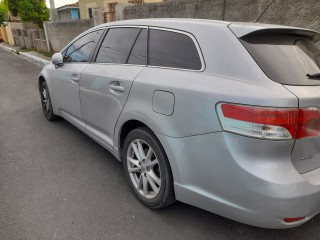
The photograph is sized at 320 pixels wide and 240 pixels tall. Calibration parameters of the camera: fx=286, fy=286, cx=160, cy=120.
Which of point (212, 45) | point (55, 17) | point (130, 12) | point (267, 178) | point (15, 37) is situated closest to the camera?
point (267, 178)

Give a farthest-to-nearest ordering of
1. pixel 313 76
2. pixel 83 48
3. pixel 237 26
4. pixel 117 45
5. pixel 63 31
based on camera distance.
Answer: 1. pixel 63 31
2. pixel 83 48
3. pixel 117 45
4. pixel 237 26
5. pixel 313 76

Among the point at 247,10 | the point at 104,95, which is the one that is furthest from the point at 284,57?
the point at 247,10

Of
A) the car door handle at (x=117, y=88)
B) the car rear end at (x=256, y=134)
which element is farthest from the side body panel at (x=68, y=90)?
the car rear end at (x=256, y=134)

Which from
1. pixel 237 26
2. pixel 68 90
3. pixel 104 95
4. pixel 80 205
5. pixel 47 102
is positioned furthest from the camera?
pixel 47 102

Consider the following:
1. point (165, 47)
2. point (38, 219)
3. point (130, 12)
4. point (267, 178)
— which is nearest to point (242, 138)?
point (267, 178)

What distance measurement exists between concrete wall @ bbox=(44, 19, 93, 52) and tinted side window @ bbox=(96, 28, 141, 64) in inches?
317

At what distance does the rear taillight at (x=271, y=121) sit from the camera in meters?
1.73

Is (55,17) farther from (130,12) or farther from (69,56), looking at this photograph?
(69,56)

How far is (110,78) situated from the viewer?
2875 mm

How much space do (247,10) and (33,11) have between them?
69.4ft

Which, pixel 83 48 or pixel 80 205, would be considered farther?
pixel 83 48

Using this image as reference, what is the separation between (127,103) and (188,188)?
96 cm

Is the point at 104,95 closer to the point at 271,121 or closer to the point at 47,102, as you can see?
the point at 271,121

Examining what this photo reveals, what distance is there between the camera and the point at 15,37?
79.3ft
